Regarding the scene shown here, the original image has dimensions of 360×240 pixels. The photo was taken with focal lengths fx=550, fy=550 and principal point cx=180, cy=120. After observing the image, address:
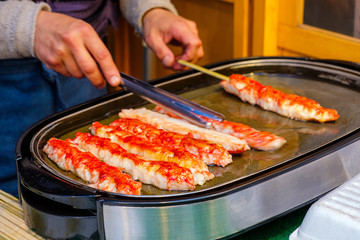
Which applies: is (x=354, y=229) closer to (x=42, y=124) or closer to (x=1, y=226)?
(x=1, y=226)

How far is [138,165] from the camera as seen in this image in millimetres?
1441

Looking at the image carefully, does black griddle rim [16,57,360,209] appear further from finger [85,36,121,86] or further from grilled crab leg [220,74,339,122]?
finger [85,36,121,86]

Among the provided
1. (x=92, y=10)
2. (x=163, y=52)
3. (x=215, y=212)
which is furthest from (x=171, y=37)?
(x=215, y=212)

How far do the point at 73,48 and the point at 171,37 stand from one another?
55cm

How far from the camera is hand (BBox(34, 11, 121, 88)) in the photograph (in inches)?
69.4

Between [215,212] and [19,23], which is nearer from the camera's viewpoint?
[215,212]

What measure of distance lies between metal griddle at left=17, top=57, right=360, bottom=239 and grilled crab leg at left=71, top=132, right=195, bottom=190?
0.03 metres

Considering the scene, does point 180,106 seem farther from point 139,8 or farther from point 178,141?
point 139,8

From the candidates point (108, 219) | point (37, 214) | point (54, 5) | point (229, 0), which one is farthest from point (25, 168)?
point (229, 0)

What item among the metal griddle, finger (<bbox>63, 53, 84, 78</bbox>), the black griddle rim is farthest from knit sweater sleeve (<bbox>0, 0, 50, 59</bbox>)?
the black griddle rim

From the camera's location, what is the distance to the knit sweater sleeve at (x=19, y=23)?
184cm

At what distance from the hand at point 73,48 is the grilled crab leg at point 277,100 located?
1.42ft

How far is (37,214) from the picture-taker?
1328 mm

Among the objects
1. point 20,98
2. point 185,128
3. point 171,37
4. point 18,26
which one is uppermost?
point 18,26
